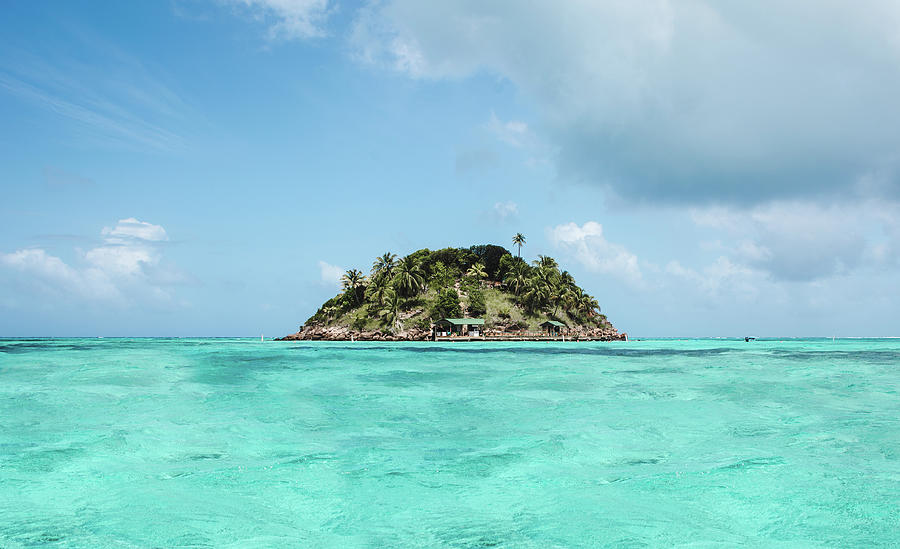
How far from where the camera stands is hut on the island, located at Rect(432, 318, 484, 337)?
98.1 meters

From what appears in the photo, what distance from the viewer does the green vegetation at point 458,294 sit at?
341 ft

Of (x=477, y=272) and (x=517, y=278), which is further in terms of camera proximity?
(x=477, y=272)

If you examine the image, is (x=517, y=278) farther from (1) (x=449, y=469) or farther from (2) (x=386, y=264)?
(1) (x=449, y=469)

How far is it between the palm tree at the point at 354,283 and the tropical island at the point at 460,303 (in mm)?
218

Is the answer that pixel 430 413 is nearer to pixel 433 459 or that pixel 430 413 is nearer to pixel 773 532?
pixel 433 459

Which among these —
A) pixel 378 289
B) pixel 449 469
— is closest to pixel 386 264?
pixel 378 289

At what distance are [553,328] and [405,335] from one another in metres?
29.3

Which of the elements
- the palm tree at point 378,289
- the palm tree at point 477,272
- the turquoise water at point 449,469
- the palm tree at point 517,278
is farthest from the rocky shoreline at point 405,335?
the turquoise water at point 449,469

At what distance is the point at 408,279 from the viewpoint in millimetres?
105000

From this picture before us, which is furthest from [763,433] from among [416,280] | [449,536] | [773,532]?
[416,280]

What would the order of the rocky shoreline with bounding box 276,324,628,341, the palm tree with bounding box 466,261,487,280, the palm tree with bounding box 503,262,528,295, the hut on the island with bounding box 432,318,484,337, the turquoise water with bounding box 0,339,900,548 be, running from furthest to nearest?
the palm tree with bounding box 466,261,487,280 → the palm tree with bounding box 503,262,528,295 → the rocky shoreline with bounding box 276,324,628,341 → the hut on the island with bounding box 432,318,484,337 → the turquoise water with bounding box 0,339,900,548

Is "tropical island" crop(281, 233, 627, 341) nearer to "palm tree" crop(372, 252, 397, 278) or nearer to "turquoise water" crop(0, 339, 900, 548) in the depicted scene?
"palm tree" crop(372, 252, 397, 278)

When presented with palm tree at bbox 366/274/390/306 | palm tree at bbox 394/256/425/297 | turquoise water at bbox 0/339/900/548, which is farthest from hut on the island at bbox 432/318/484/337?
turquoise water at bbox 0/339/900/548

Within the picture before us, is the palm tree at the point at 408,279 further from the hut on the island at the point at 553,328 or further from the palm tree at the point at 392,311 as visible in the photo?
the hut on the island at the point at 553,328
